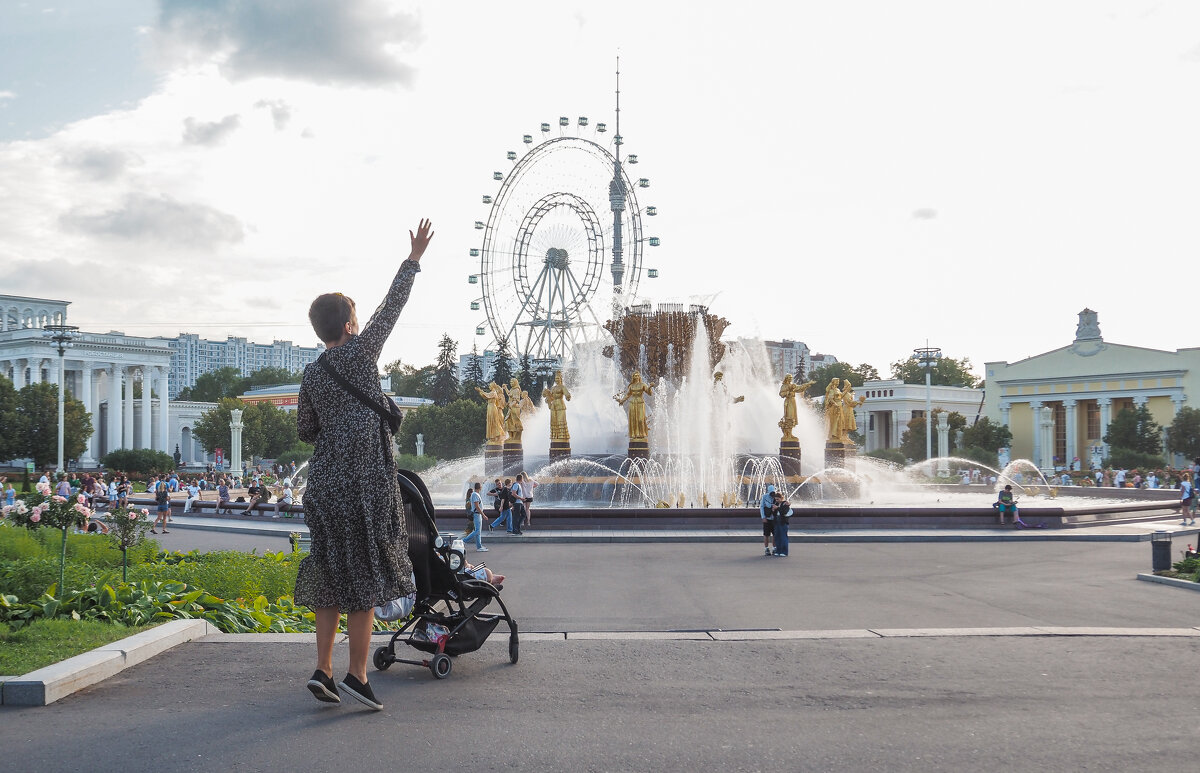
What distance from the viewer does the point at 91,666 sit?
6043mm

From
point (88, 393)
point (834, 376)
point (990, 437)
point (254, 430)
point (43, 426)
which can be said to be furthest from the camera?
point (834, 376)

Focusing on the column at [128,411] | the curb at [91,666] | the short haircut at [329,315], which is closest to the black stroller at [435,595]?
the short haircut at [329,315]

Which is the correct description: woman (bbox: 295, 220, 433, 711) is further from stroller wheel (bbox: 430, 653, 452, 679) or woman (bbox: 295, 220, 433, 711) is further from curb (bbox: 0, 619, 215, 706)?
curb (bbox: 0, 619, 215, 706)

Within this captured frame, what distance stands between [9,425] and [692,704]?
70.3 metres

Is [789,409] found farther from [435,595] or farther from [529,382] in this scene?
[529,382]

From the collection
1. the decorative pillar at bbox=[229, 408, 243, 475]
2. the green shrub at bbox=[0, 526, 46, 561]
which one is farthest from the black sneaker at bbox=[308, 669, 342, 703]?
the decorative pillar at bbox=[229, 408, 243, 475]

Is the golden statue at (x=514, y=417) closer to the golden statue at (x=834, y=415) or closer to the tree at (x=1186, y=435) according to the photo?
the golden statue at (x=834, y=415)

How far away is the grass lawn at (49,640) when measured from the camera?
609 centimetres

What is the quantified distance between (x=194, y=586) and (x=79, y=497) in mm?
1535

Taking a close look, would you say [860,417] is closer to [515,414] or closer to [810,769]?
[515,414]

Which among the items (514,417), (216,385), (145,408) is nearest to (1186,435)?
(514,417)

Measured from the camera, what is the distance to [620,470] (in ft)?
102

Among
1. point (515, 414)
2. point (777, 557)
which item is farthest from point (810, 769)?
point (515, 414)

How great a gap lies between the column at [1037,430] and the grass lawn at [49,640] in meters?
76.6
